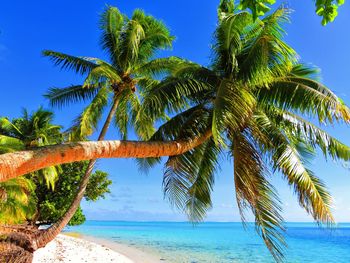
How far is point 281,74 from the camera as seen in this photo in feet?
25.9

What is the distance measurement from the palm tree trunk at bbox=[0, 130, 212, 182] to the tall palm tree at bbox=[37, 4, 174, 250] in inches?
173

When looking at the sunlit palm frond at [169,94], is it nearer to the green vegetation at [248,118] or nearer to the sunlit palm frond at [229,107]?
the green vegetation at [248,118]

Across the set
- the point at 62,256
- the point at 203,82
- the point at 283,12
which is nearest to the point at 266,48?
the point at 283,12

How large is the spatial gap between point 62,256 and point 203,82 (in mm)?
13950

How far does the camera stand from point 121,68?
42.3ft

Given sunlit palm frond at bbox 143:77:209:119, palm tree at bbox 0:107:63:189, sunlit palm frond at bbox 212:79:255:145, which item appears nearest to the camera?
sunlit palm frond at bbox 212:79:255:145

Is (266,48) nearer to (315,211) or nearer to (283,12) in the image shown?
(283,12)

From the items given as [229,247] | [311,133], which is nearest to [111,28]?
[311,133]

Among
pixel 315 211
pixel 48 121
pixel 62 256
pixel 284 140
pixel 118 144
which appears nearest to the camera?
pixel 118 144

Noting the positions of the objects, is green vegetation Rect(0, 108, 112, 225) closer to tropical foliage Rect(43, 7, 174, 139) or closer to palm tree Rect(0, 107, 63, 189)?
palm tree Rect(0, 107, 63, 189)

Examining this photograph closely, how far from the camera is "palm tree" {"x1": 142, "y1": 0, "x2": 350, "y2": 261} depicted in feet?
23.7

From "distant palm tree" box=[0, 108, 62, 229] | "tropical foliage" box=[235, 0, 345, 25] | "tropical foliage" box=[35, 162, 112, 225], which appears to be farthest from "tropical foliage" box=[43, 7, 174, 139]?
"tropical foliage" box=[35, 162, 112, 225]

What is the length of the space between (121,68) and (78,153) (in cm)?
764

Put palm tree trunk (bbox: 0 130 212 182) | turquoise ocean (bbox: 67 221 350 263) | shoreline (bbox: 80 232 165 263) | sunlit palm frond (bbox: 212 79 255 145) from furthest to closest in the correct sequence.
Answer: turquoise ocean (bbox: 67 221 350 263) → shoreline (bbox: 80 232 165 263) → sunlit palm frond (bbox: 212 79 255 145) → palm tree trunk (bbox: 0 130 212 182)
